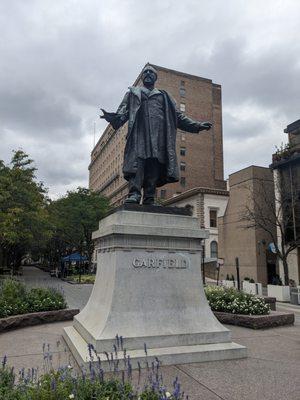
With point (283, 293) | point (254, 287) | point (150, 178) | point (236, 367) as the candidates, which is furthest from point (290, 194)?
point (236, 367)

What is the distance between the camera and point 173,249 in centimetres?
678

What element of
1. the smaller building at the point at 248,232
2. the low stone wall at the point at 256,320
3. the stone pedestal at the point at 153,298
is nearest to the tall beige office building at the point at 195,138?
the smaller building at the point at 248,232

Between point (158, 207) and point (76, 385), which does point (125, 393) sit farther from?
point (158, 207)

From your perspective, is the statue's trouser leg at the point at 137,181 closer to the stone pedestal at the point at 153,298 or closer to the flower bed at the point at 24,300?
the stone pedestal at the point at 153,298

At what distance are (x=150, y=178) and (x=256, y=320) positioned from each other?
4.26 m

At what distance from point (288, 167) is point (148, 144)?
24519 millimetres

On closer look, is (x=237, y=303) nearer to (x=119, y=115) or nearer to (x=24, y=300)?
(x=24, y=300)

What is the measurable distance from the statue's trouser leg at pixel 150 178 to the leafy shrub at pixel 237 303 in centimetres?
394

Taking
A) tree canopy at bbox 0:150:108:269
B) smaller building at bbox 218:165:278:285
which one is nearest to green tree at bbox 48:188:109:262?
tree canopy at bbox 0:150:108:269

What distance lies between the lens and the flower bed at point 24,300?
8.93m

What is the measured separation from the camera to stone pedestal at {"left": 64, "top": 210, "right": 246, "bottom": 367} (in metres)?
5.84

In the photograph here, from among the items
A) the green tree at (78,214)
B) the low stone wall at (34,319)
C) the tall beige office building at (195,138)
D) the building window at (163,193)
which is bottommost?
the low stone wall at (34,319)

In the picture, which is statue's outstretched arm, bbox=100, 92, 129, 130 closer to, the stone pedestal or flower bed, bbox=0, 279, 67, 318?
the stone pedestal

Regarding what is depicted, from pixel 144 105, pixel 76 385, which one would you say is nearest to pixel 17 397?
pixel 76 385
